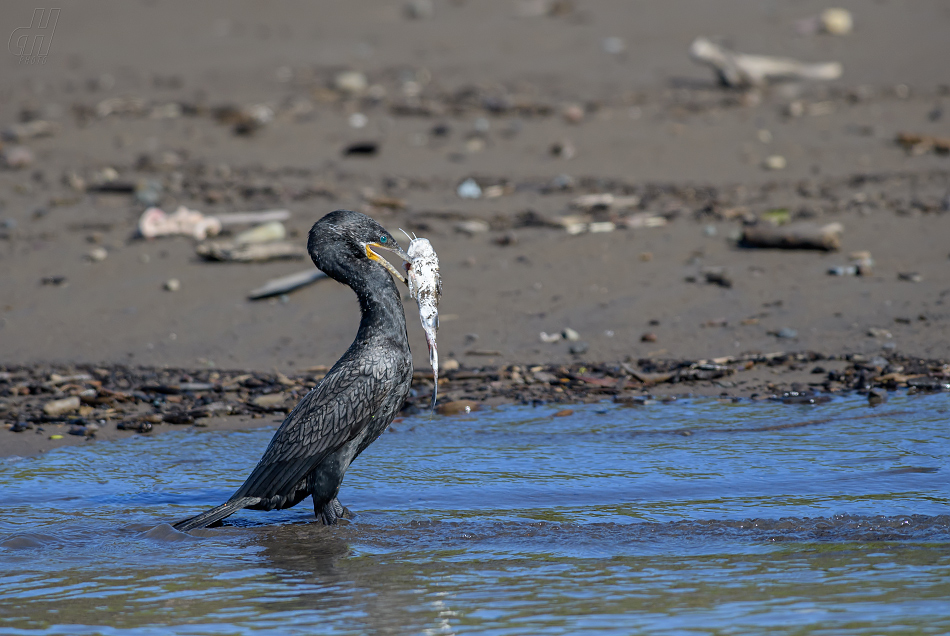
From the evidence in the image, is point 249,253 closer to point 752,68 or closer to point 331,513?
point 331,513

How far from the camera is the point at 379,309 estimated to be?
16.1ft

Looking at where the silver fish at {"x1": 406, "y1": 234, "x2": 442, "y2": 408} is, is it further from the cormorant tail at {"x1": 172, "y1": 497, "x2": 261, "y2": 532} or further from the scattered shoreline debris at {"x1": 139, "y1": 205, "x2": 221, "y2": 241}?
the scattered shoreline debris at {"x1": 139, "y1": 205, "x2": 221, "y2": 241}

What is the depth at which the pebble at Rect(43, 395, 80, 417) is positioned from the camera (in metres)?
6.50

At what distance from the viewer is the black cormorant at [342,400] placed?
190 inches

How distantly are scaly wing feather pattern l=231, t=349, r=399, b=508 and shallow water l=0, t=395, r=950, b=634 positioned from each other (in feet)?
0.98

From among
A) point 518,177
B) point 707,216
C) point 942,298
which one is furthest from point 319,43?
point 942,298

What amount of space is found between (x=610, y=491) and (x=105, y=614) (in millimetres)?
2429

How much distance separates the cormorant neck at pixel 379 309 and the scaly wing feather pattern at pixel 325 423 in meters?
0.11

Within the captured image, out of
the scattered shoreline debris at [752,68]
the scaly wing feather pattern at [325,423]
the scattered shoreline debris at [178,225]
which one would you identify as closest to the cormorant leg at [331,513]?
the scaly wing feather pattern at [325,423]

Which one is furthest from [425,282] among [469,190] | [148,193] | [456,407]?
[148,193]

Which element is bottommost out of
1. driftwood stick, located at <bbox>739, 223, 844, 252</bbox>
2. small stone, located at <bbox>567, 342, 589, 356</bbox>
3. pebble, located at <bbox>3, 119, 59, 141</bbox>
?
small stone, located at <bbox>567, 342, 589, 356</bbox>

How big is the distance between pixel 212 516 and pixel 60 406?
222 centimetres

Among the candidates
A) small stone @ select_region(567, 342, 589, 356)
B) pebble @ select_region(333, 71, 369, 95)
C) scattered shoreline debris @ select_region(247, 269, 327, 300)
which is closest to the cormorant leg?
small stone @ select_region(567, 342, 589, 356)

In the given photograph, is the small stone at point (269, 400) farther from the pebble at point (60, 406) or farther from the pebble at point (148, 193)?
the pebble at point (148, 193)
